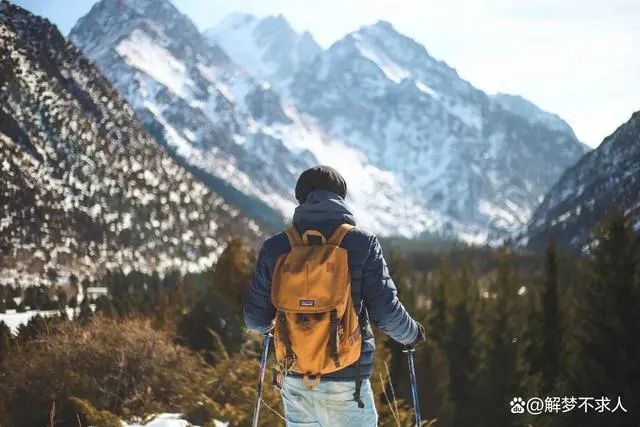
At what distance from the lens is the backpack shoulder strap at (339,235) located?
176 inches

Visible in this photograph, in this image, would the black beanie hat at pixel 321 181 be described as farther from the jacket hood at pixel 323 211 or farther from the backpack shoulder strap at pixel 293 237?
the backpack shoulder strap at pixel 293 237

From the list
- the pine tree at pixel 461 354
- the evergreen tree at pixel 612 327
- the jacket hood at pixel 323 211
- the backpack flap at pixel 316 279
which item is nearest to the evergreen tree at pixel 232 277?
the pine tree at pixel 461 354

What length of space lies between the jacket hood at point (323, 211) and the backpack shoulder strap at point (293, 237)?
0.06 m

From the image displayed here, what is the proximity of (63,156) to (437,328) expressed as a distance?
147492 millimetres

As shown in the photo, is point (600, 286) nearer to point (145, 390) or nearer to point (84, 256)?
point (145, 390)

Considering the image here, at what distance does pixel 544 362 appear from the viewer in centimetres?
2575

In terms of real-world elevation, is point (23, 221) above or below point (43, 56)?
below

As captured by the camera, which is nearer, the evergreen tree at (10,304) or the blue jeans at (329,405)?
the blue jeans at (329,405)

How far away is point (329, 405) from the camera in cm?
455

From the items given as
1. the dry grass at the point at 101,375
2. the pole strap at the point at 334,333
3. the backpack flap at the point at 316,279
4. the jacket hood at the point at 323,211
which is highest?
the jacket hood at the point at 323,211

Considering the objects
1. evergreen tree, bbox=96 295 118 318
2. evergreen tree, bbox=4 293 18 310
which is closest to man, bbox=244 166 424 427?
evergreen tree, bbox=96 295 118 318

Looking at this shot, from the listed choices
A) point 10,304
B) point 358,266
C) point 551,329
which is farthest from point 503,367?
point 10,304

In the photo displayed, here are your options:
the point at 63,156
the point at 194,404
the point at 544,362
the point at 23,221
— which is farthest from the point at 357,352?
the point at 63,156

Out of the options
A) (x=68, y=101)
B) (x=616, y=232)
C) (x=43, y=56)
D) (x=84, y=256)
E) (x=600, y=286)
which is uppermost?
(x=43, y=56)
